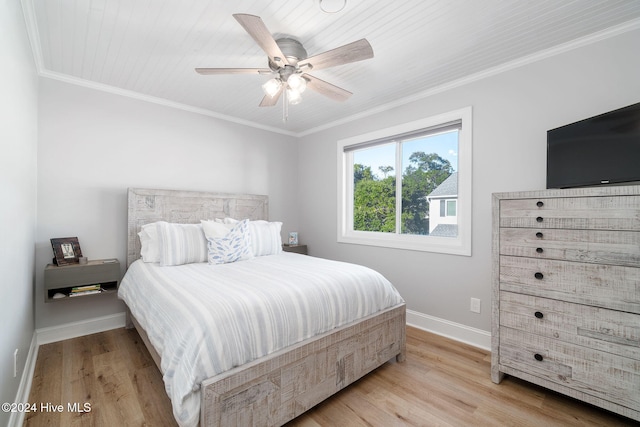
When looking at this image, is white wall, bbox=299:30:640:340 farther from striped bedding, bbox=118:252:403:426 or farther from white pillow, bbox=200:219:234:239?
white pillow, bbox=200:219:234:239

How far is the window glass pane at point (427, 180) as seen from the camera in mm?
2785

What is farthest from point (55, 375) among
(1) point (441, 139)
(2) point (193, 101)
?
(1) point (441, 139)

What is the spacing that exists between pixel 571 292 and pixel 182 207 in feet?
11.4

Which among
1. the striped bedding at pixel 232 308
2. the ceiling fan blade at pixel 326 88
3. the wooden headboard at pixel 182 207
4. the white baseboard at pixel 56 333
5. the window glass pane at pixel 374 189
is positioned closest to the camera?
the striped bedding at pixel 232 308

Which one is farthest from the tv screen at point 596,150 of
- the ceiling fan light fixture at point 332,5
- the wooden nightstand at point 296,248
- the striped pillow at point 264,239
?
the wooden nightstand at point 296,248

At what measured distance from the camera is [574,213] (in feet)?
5.49

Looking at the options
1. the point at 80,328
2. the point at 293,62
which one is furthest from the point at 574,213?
the point at 80,328

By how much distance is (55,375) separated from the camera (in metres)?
1.99

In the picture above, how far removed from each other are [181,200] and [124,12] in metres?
1.85

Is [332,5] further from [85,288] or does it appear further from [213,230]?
[85,288]

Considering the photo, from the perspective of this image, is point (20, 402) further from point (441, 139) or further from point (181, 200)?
point (441, 139)

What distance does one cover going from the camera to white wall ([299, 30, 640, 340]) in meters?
1.92

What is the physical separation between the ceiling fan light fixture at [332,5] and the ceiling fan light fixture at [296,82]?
0.42 m

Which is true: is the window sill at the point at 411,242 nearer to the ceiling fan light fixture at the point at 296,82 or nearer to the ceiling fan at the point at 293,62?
the ceiling fan at the point at 293,62
